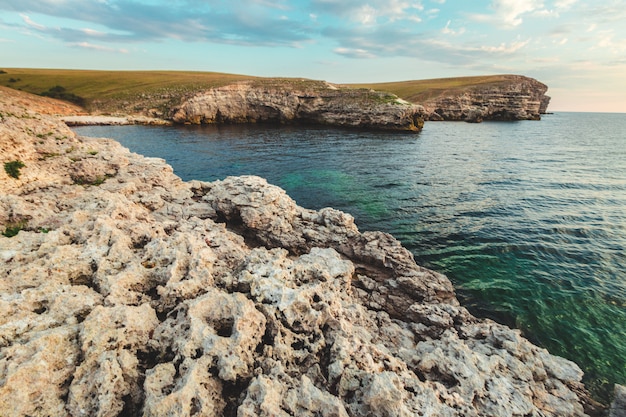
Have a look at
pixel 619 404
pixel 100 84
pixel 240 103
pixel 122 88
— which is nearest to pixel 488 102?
pixel 240 103

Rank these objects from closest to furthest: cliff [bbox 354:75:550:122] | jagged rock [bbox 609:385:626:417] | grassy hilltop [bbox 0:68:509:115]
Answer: jagged rock [bbox 609:385:626:417] → grassy hilltop [bbox 0:68:509:115] → cliff [bbox 354:75:550:122]

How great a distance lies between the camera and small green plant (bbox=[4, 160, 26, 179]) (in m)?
16.1

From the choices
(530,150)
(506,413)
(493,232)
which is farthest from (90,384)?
(530,150)

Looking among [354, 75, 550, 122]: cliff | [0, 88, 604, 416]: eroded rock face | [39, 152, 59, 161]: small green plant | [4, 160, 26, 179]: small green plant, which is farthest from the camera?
[354, 75, 550, 122]: cliff

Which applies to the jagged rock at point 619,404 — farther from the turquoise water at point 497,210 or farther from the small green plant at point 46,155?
the small green plant at point 46,155

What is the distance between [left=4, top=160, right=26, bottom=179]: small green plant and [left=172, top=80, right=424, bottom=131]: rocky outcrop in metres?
79.5

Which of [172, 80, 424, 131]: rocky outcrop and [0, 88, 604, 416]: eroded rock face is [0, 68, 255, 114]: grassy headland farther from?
[0, 88, 604, 416]: eroded rock face

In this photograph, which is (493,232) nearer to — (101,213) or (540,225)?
(540,225)

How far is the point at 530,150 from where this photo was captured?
60.1 m

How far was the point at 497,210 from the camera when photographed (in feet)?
90.6

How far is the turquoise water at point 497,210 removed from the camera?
1459 centimetres

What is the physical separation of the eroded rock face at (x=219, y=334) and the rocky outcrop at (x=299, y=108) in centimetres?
7893

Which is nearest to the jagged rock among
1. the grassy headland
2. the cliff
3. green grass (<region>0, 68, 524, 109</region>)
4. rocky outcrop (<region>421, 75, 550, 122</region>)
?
green grass (<region>0, 68, 524, 109</region>)

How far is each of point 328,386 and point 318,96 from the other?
97.4 metres
